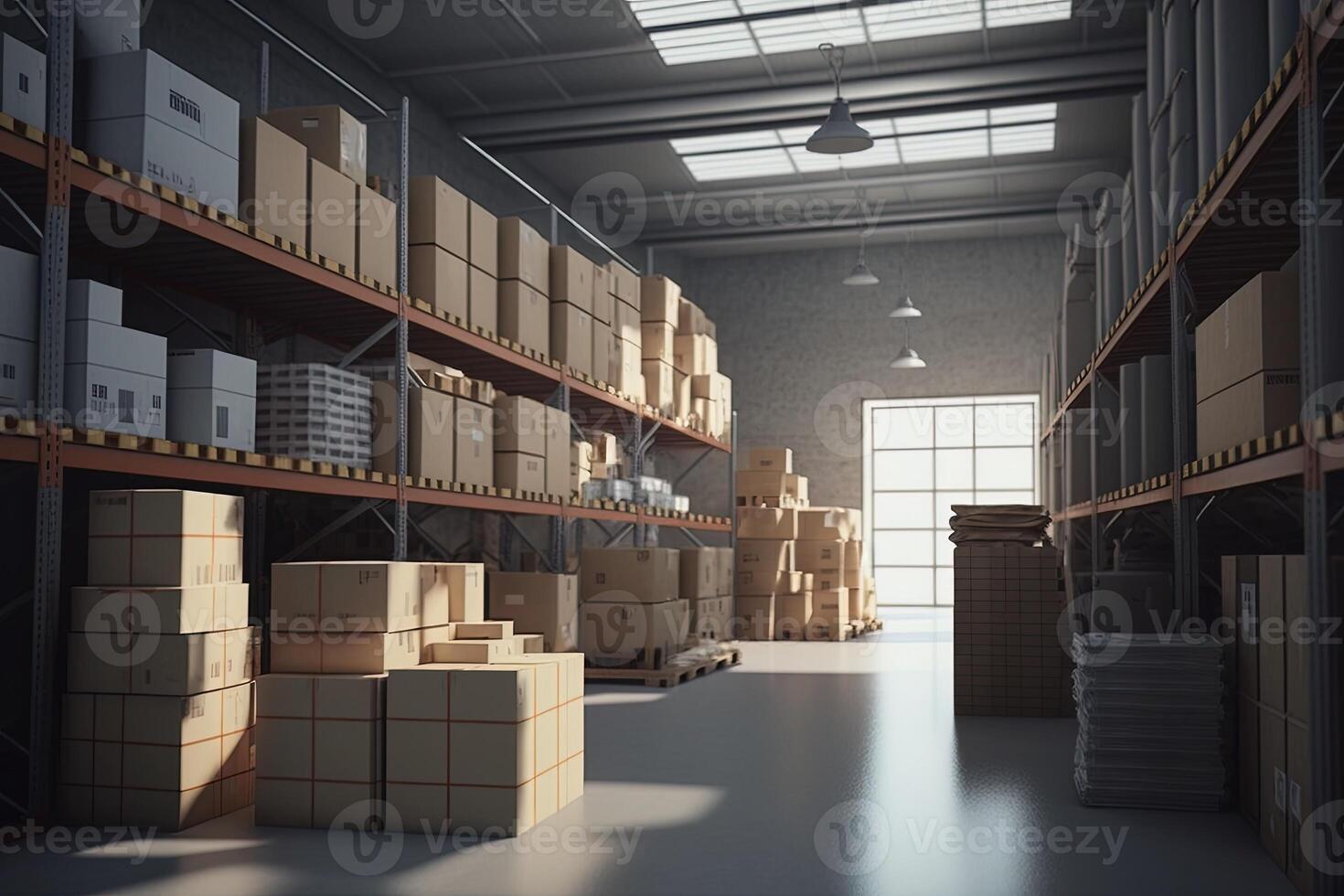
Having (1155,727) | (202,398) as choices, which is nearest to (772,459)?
(202,398)

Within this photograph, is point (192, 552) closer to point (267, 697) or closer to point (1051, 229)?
point (267, 697)

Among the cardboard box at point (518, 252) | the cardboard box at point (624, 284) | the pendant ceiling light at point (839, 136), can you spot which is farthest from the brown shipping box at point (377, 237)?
the cardboard box at point (624, 284)

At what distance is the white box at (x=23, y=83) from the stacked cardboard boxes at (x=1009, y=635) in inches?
Answer: 232

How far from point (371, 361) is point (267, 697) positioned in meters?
6.29

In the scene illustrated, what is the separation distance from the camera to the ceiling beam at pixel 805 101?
38.1 ft

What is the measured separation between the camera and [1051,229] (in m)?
19.0

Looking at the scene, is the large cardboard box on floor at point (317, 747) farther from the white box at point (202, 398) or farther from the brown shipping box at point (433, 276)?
the brown shipping box at point (433, 276)

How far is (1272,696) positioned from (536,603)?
5929 millimetres

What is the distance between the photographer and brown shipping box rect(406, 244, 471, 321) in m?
8.29

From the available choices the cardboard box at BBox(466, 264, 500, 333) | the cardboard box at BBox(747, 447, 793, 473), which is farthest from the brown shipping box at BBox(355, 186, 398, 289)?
the cardboard box at BBox(747, 447, 793, 473)

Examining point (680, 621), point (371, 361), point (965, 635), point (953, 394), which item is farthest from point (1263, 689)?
point (953, 394)

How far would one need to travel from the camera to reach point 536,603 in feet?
30.8

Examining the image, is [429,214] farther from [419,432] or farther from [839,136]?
[839,136]

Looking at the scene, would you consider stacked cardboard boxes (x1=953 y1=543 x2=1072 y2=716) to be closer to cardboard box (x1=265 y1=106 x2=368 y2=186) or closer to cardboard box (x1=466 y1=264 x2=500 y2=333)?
cardboard box (x1=466 y1=264 x2=500 y2=333)
